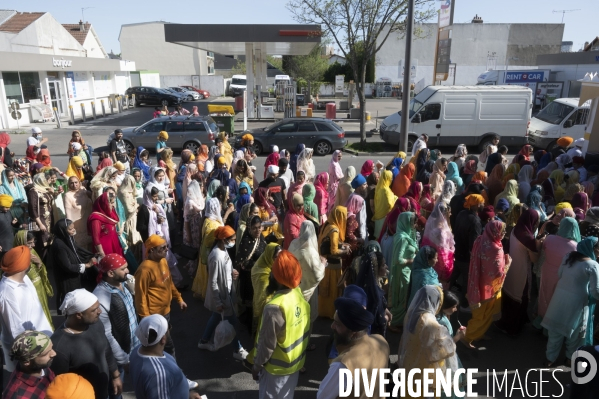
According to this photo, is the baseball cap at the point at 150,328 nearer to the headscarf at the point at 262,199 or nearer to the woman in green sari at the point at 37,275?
the woman in green sari at the point at 37,275

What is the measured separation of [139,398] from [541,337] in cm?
491

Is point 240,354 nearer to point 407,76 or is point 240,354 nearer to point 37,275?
point 37,275

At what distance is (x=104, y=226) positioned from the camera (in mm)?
5504

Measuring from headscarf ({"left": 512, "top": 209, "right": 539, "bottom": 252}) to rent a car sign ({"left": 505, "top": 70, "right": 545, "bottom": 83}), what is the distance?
95.8 feet

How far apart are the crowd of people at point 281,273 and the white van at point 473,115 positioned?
839 centimetres

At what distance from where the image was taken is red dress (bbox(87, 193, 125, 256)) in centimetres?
545

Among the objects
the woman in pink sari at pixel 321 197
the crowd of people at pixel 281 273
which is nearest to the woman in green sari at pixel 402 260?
the crowd of people at pixel 281 273

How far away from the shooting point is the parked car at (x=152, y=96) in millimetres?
33812

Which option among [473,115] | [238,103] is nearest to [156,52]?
[238,103]

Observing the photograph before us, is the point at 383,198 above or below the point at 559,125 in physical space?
below

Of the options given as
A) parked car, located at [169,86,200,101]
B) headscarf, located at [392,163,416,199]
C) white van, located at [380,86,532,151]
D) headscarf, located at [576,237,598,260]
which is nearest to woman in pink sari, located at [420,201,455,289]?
headscarf, located at [576,237,598,260]

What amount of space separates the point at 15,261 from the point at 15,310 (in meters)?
0.43

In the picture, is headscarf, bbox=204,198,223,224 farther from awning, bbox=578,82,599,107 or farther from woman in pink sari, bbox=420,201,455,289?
awning, bbox=578,82,599,107

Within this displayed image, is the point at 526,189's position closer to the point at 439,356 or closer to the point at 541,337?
the point at 541,337
